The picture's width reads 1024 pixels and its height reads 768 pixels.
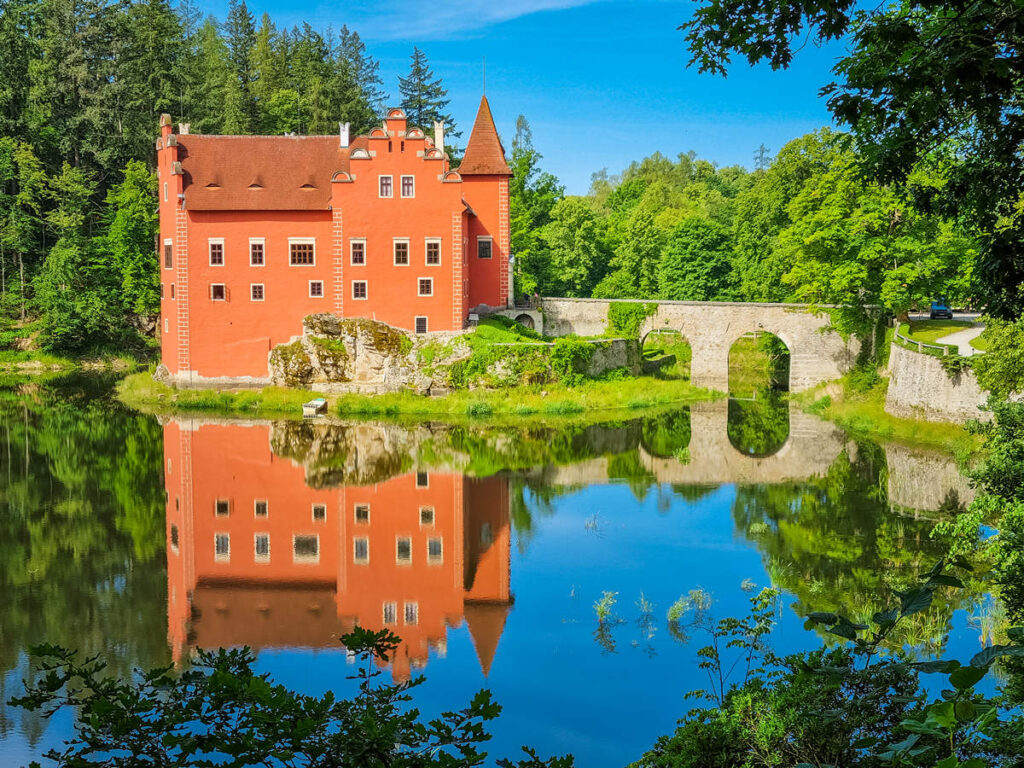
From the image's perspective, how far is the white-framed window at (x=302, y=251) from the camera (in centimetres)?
3522

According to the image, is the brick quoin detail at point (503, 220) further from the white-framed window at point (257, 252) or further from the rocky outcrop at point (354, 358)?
the white-framed window at point (257, 252)

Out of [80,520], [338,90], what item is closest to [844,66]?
[80,520]

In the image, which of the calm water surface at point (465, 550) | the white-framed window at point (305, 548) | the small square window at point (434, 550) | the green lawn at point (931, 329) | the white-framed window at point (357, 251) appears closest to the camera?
the calm water surface at point (465, 550)

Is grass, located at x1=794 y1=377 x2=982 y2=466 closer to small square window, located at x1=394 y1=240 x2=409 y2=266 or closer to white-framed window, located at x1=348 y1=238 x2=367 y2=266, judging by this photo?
small square window, located at x1=394 y1=240 x2=409 y2=266

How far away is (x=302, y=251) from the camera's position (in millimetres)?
35312

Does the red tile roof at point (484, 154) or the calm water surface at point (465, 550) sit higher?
the red tile roof at point (484, 154)

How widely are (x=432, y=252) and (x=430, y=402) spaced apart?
596cm

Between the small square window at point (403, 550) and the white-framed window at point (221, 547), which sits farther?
the white-framed window at point (221, 547)

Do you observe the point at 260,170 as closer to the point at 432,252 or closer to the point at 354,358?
the point at 432,252

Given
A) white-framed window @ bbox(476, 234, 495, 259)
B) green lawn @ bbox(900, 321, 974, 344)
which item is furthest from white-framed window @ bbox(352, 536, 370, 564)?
green lawn @ bbox(900, 321, 974, 344)

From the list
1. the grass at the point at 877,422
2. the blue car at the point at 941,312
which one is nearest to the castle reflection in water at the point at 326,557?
the grass at the point at 877,422

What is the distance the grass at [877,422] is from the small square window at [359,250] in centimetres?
1790

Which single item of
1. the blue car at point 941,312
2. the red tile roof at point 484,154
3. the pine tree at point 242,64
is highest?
the pine tree at point 242,64

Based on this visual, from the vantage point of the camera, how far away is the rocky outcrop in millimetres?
34094
